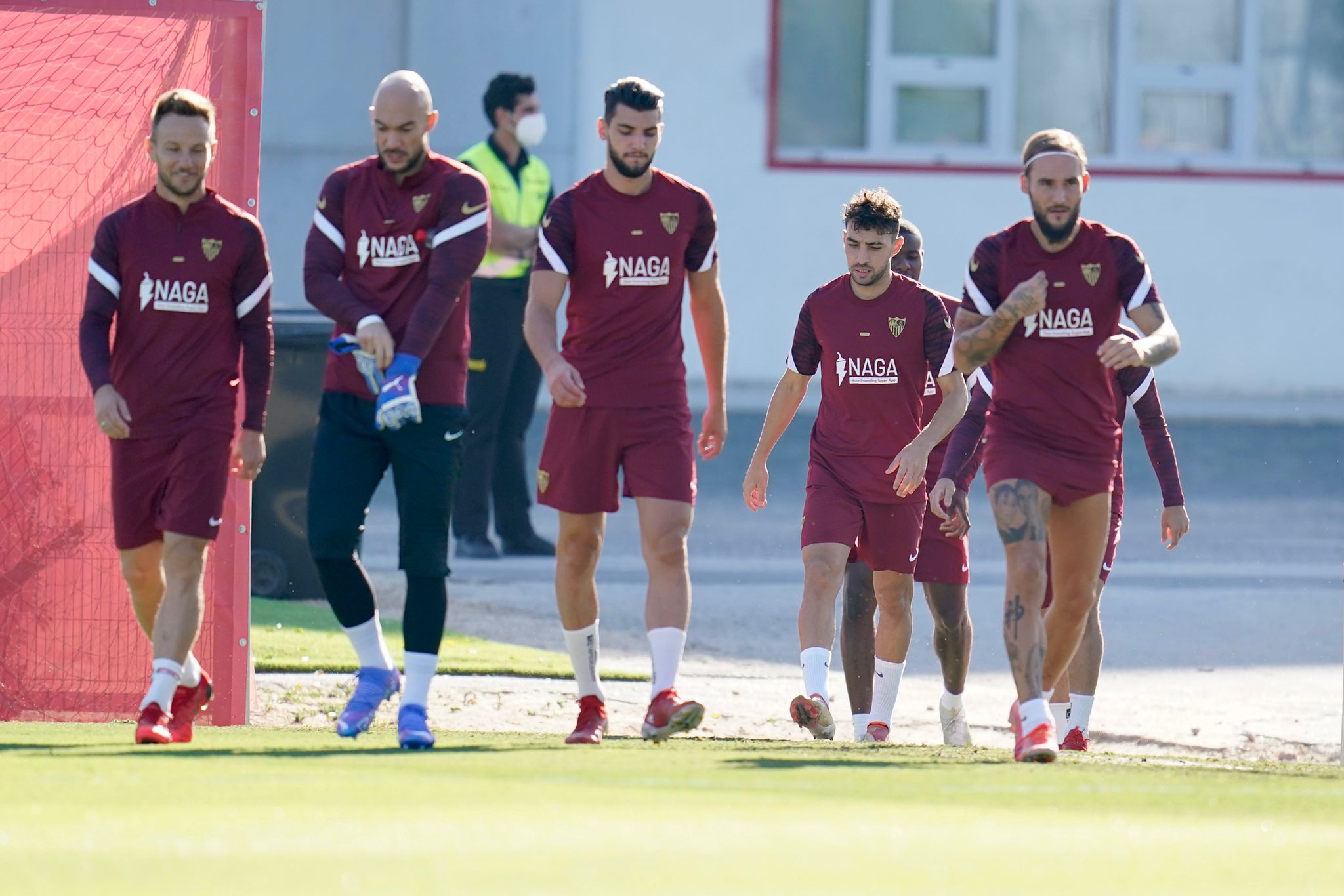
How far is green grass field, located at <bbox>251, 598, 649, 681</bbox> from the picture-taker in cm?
910

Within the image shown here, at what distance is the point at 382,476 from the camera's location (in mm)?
6324

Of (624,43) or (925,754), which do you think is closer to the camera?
(925,754)

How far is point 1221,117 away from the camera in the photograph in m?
19.8

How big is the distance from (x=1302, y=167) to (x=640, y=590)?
422 inches

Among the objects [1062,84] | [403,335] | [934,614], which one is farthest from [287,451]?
[1062,84]

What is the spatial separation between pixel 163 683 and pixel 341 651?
318cm

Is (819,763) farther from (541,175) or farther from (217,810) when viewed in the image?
(541,175)

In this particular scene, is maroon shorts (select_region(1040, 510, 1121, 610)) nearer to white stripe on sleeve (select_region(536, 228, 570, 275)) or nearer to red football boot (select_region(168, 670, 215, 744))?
white stripe on sleeve (select_region(536, 228, 570, 275))

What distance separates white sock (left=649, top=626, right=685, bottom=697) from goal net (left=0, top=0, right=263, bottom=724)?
183cm

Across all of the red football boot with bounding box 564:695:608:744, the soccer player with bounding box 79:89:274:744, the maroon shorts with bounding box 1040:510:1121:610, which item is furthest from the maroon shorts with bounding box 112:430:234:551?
the maroon shorts with bounding box 1040:510:1121:610

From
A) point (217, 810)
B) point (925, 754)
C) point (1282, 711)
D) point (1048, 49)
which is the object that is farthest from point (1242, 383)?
point (217, 810)

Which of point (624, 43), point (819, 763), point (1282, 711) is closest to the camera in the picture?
point (819, 763)

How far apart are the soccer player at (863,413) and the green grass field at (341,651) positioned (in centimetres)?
218

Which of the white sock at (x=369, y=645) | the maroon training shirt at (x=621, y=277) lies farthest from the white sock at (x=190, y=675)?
the maroon training shirt at (x=621, y=277)
